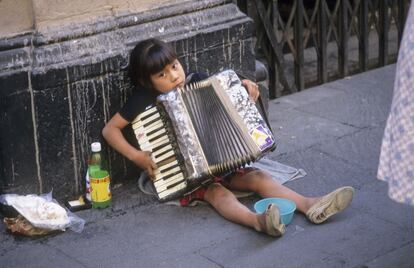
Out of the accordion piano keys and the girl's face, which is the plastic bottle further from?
→ the girl's face

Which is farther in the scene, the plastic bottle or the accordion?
the plastic bottle

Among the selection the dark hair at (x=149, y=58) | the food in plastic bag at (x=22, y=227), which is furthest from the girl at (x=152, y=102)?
the food in plastic bag at (x=22, y=227)

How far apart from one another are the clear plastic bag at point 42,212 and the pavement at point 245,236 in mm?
55

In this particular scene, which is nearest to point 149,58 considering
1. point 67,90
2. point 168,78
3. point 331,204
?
point 168,78

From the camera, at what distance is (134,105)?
482 centimetres

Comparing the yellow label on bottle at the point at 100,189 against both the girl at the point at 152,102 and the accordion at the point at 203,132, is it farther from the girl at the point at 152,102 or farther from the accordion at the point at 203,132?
the accordion at the point at 203,132

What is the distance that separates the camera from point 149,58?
478cm

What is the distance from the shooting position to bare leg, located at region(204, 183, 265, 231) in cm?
448

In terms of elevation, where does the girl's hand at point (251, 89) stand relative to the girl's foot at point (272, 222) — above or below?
above

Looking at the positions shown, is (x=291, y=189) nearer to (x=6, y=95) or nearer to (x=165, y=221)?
(x=165, y=221)

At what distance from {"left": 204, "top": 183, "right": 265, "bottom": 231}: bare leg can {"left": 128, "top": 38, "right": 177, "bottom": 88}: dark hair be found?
27.0 inches

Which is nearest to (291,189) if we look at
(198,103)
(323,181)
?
(323,181)

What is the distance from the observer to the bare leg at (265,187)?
4.68m

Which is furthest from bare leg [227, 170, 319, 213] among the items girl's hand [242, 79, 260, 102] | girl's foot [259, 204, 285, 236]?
girl's hand [242, 79, 260, 102]
